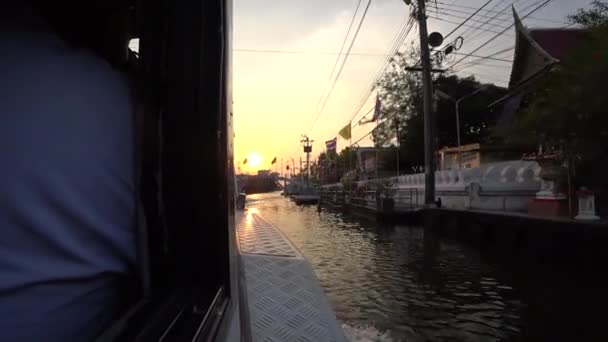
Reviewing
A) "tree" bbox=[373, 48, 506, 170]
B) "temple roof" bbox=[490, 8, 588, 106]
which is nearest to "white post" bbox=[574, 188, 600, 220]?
"temple roof" bbox=[490, 8, 588, 106]

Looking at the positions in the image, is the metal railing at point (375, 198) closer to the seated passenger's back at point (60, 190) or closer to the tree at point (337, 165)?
the seated passenger's back at point (60, 190)

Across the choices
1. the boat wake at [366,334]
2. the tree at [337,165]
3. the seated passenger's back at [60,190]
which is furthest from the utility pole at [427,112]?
the tree at [337,165]

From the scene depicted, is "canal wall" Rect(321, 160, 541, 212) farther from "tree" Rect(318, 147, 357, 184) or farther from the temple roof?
"tree" Rect(318, 147, 357, 184)

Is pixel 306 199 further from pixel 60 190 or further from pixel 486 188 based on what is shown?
pixel 60 190

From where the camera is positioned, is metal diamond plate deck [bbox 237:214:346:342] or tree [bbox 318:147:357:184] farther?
tree [bbox 318:147:357:184]

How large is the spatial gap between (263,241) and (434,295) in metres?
4.24

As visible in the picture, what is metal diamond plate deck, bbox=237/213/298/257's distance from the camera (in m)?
3.62

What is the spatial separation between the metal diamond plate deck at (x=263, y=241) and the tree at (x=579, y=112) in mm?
8021

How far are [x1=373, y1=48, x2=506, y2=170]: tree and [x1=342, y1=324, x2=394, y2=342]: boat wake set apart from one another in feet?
96.6

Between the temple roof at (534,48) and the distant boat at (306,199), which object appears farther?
the distant boat at (306,199)

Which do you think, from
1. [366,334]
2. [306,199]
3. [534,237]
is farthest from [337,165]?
[366,334]

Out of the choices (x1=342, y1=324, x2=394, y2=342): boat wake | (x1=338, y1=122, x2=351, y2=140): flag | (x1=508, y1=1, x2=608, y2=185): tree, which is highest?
(x1=338, y1=122, x2=351, y2=140): flag

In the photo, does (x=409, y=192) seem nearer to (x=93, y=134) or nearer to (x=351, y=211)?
(x=351, y=211)

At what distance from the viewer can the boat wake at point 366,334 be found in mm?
5289
